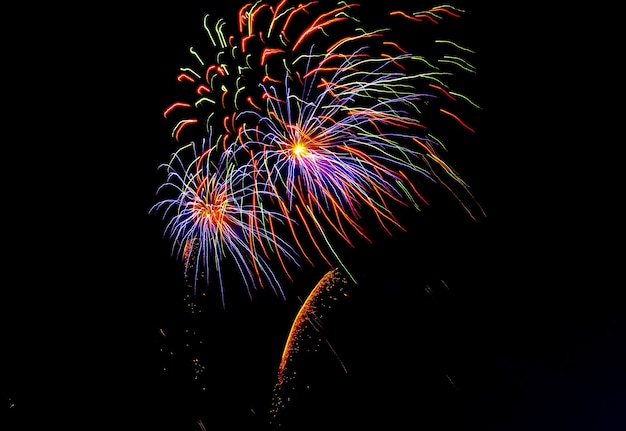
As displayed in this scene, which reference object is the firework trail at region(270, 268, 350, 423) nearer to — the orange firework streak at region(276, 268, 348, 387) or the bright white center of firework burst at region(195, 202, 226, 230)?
the orange firework streak at region(276, 268, 348, 387)

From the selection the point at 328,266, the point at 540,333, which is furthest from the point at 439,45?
the point at 540,333

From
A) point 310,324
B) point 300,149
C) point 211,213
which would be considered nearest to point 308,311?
point 310,324

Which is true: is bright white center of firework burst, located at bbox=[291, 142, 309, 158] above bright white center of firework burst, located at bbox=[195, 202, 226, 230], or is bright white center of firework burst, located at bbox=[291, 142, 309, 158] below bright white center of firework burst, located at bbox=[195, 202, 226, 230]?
below

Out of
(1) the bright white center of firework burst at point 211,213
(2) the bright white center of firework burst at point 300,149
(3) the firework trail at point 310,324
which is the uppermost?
(1) the bright white center of firework burst at point 211,213

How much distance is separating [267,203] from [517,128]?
2.70m

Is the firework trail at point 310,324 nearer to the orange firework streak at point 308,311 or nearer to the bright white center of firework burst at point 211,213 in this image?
the orange firework streak at point 308,311

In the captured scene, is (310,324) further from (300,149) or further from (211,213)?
(300,149)

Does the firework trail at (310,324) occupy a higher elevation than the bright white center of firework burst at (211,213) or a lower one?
lower

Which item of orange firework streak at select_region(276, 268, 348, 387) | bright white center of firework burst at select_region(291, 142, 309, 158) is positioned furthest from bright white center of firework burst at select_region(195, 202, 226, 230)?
orange firework streak at select_region(276, 268, 348, 387)

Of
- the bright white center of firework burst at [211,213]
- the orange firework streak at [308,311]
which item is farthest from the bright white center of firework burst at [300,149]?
the orange firework streak at [308,311]

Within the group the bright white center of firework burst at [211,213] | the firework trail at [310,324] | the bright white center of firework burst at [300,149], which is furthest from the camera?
the firework trail at [310,324]

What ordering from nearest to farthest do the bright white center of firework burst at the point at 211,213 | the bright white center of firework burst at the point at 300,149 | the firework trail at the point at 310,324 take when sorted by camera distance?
the bright white center of firework burst at the point at 300,149
the bright white center of firework burst at the point at 211,213
the firework trail at the point at 310,324

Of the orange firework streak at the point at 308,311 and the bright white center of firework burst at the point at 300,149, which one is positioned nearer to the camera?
the bright white center of firework burst at the point at 300,149

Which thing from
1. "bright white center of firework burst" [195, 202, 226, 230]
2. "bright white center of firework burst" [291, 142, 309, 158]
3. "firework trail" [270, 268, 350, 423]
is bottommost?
"firework trail" [270, 268, 350, 423]
